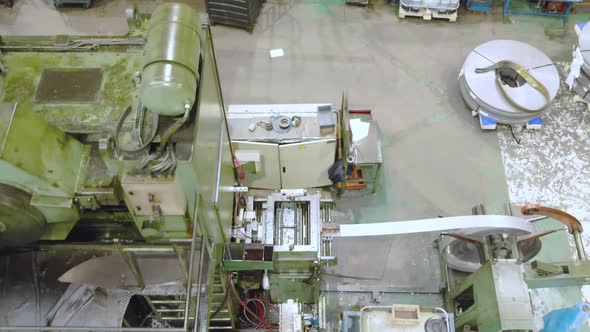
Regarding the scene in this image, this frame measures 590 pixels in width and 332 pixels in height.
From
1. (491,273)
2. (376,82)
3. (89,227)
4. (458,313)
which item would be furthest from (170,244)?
(376,82)

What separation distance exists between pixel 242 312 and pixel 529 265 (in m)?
2.57

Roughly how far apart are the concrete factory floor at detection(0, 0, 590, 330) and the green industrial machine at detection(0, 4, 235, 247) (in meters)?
2.58

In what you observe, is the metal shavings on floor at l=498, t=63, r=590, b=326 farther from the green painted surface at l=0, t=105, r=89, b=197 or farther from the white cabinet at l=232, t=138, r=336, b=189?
the green painted surface at l=0, t=105, r=89, b=197

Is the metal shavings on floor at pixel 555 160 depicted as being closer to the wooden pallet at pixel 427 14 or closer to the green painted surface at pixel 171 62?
the wooden pallet at pixel 427 14

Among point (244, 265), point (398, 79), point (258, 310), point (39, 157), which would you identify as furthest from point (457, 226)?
point (39, 157)

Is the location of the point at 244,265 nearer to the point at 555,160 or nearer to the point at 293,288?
the point at 293,288

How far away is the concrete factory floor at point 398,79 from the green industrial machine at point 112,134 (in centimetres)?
258

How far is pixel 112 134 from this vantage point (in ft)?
11.0

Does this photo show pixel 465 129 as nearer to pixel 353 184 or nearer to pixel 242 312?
pixel 353 184

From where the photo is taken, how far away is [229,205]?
4.47m

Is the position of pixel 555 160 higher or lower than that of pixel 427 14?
lower

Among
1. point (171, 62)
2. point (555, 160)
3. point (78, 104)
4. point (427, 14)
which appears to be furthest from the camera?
point (427, 14)

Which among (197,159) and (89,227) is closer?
(197,159)

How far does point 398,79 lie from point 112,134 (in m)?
4.15
